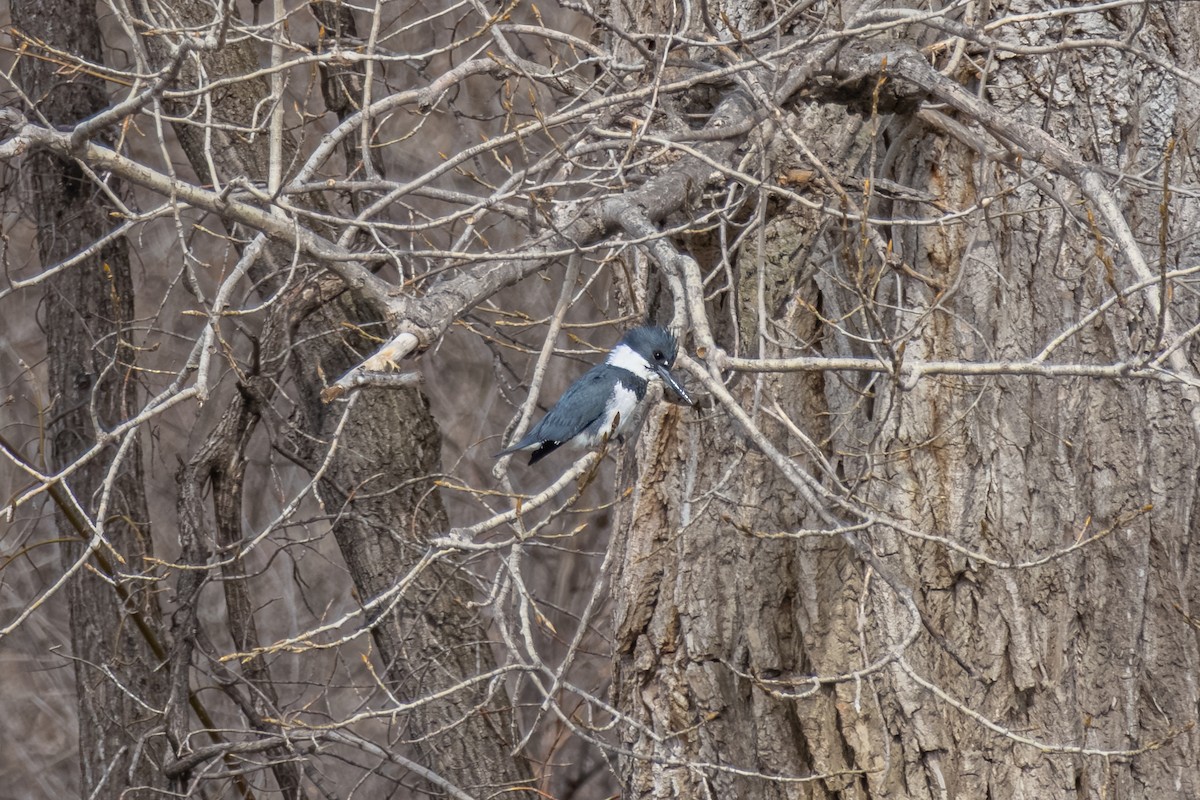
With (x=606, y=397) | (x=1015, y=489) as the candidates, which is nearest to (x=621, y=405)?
(x=606, y=397)

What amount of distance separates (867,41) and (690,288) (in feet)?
4.16

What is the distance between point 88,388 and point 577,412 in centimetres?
242

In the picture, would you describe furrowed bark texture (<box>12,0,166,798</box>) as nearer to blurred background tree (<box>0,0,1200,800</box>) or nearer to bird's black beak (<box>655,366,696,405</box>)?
blurred background tree (<box>0,0,1200,800</box>)

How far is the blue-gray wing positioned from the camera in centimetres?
351

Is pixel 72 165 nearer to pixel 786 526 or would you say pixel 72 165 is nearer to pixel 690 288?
pixel 786 526

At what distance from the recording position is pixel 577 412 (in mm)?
3518

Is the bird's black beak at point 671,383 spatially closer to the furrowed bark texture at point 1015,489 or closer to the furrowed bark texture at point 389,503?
the furrowed bark texture at point 1015,489

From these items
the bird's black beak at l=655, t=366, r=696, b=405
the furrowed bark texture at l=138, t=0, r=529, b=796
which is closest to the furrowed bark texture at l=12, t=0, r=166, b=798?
the furrowed bark texture at l=138, t=0, r=529, b=796

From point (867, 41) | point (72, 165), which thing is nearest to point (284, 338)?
point (72, 165)

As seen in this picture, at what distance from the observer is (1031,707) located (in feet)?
10.6

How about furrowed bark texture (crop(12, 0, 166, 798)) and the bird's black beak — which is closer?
the bird's black beak

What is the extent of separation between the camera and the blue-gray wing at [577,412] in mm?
3506

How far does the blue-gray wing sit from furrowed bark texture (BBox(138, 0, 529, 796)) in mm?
1074

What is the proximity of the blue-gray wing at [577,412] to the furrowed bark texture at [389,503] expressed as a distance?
1074 mm
